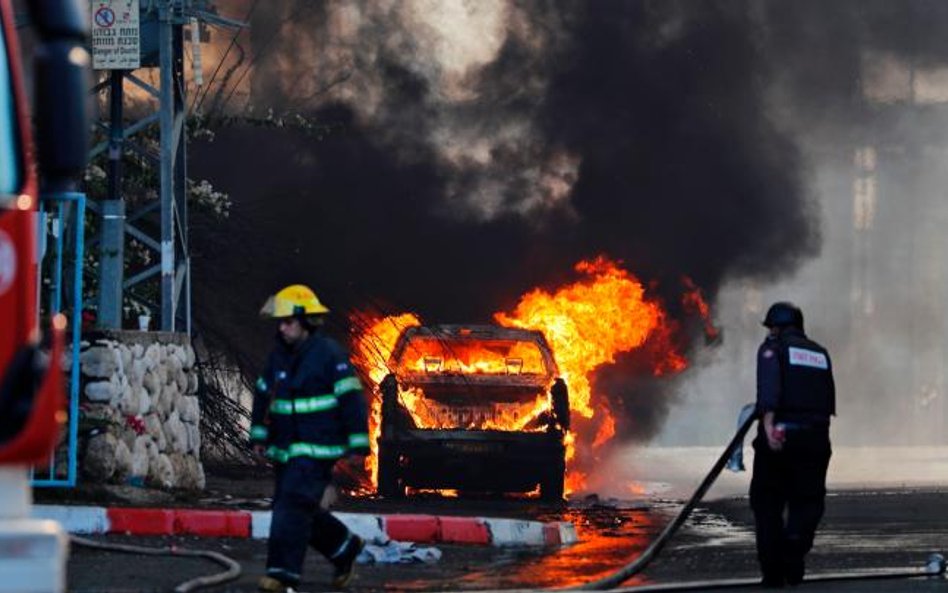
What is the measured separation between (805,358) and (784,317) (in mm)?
264

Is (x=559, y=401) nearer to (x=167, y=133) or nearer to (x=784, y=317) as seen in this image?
(x=167, y=133)

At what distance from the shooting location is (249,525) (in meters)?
14.9

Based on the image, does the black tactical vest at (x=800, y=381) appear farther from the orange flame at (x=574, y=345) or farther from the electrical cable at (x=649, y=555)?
the orange flame at (x=574, y=345)

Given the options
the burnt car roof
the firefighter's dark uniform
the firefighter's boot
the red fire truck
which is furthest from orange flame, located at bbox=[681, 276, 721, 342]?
the red fire truck

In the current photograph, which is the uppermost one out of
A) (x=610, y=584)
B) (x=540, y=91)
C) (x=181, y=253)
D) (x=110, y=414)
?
(x=540, y=91)

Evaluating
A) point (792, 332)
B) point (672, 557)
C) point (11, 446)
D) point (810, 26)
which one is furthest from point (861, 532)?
point (810, 26)

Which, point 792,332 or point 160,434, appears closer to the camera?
point 792,332

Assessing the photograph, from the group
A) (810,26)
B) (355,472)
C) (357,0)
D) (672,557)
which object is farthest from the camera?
(810,26)

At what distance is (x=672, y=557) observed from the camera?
595 inches

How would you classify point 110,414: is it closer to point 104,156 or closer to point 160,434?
point 160,434

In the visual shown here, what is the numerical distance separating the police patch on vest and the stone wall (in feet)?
18.5

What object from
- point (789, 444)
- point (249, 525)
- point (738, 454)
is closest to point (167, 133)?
point (249, 525)

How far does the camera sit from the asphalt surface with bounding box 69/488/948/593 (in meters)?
12.6

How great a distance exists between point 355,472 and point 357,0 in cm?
838
